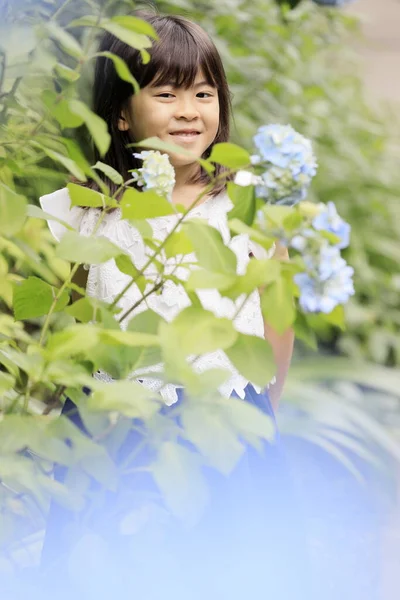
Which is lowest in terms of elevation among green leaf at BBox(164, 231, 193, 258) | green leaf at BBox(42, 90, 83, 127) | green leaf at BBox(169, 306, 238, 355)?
green leaf at BBox(164, 231, 193, 258)

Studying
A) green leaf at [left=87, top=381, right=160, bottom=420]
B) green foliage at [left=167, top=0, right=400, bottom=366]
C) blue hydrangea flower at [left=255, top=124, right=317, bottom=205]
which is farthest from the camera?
green foliage at [left=167, top=0, right=400, bottom=366]

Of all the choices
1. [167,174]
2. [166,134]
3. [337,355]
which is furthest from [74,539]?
[337,355]

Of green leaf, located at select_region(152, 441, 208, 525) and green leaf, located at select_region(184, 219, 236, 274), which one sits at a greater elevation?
green leaf, located at select_region(184, 219, 236, 274)

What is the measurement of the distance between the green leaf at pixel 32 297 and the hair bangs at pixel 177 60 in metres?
0.41

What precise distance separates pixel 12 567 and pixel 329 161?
7.66 feet

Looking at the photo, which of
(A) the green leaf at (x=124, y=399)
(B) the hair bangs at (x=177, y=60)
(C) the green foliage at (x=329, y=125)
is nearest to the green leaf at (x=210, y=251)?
(A) the green leaf at (x=124, y=399)

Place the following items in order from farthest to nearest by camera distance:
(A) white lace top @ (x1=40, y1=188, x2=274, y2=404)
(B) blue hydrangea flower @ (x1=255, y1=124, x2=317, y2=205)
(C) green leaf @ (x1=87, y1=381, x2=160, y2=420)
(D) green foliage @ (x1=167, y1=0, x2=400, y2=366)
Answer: (D) green foliage @ (x1=167, y1=0, x2=400, y2=366) < (A) white lace top @ (x1=40, y1=188, x2=274, y2=404) < (B) blue hydrangea flower @ (x1=255, y1=124, x2=317, y2=205) < (C) green leaf @ (x1=87, y1=381, x2=160, y2=420)

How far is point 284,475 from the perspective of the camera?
122 centimetres

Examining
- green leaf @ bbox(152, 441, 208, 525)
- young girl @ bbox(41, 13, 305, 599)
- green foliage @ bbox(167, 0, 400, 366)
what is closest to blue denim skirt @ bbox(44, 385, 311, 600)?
young girl @ bbox(41, 13, 305, 599)

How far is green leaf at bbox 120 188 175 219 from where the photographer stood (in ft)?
2.51

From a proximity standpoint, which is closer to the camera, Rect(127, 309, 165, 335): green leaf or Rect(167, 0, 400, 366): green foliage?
Rect(127, 309, 165, 335): green leaf

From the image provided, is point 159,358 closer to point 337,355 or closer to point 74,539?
point 74,539

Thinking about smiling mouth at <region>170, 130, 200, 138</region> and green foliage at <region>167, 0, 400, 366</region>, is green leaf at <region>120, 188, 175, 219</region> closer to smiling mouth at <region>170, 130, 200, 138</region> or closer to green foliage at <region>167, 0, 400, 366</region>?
smiling mouth at <region>170, 130, 200, 138</region>

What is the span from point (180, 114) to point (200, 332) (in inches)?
23.3
